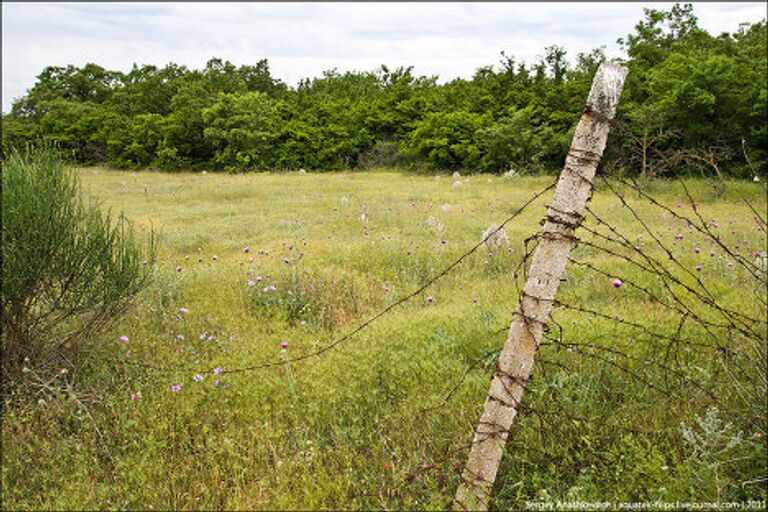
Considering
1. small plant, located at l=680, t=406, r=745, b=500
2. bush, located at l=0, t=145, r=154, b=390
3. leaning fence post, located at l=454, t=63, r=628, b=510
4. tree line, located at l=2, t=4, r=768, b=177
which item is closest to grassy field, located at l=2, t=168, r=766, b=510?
small plant, located at l=680, t=406, r=745, b=500

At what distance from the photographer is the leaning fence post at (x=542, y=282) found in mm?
2297

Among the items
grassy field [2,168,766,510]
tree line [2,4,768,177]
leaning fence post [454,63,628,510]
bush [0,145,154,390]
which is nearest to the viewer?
leaning fence post [454,63,628,510]

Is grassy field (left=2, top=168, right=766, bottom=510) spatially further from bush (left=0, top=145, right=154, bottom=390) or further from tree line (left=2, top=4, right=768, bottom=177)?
tree line (left=2, top=4, right=768, bottom=177)

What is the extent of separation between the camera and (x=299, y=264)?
22.7 ft

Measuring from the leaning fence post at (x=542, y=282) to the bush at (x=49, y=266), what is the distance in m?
3.13

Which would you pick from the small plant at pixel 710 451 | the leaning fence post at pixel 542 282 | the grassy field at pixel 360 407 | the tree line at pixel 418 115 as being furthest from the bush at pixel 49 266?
the tree line at pixel 418 115

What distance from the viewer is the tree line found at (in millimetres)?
17625

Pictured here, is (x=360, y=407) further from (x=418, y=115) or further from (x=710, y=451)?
(x=418, y=115)

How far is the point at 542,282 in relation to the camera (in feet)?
7.79

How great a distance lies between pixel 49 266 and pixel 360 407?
2.50 meters

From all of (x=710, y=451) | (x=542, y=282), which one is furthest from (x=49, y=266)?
(x=710, y=451)

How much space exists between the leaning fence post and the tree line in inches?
686

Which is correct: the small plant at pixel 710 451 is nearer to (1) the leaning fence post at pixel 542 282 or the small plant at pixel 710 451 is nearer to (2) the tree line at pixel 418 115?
(1) the leaning fence post at pixel 542 282

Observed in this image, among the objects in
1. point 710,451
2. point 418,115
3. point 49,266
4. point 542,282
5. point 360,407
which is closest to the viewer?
point 542,282
